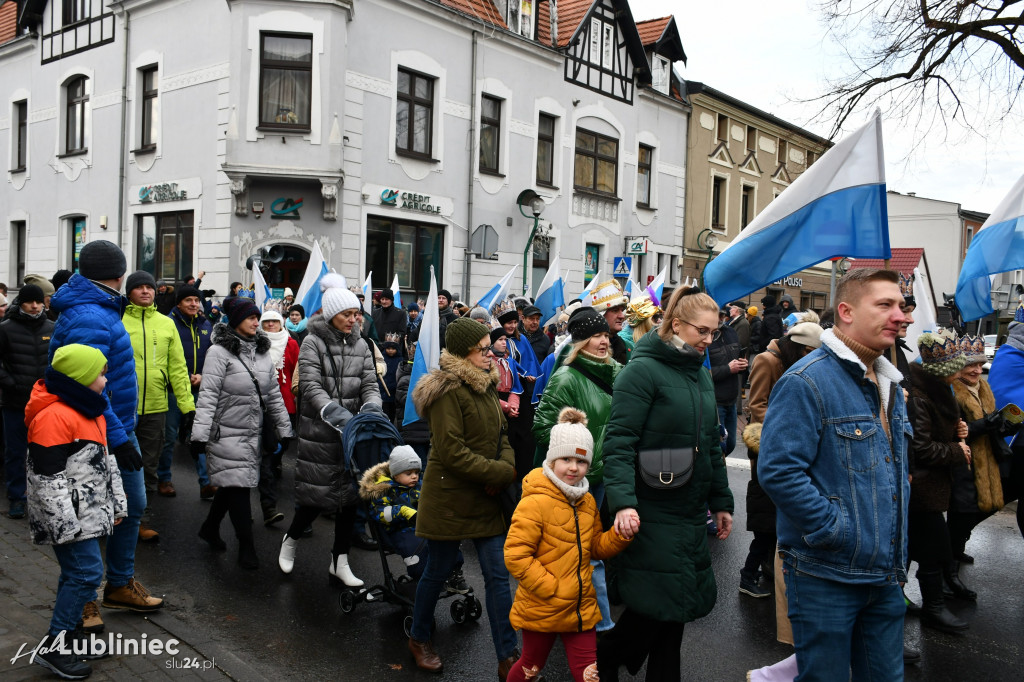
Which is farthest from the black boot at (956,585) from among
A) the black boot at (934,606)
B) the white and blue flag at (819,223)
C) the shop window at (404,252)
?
the shop window at (404,252)

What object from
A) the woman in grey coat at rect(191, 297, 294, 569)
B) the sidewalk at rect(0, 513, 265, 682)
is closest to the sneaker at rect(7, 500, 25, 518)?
the sidewalk at rect(0, 513, 265, 682)

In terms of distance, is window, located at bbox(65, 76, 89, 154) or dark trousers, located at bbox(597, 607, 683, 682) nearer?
dark trousers, located at bbox(597, 607, 683, 682)

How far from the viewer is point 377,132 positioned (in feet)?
58.2

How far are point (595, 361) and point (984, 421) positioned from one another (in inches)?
111

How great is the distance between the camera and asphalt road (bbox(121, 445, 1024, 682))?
4500mm

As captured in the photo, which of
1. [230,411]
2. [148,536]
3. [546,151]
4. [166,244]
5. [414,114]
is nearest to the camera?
[230,411]

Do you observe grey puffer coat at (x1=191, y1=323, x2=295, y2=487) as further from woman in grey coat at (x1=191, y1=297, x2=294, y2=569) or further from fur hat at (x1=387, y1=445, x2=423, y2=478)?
fur hat at (x1=387, y1=445, x2=423, y2=478)

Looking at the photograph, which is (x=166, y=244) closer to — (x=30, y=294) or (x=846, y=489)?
(x=30, y=294)

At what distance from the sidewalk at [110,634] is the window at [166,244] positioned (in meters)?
13.1

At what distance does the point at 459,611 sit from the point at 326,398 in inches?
67.3

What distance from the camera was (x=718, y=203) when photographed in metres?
29.4

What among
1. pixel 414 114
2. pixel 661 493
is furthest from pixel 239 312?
pixel 414 114

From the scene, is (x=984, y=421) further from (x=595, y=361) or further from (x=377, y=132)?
(x=377, y=132)

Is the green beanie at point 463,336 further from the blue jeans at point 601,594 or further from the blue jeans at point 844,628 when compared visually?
the blue jeans at point 844,628
